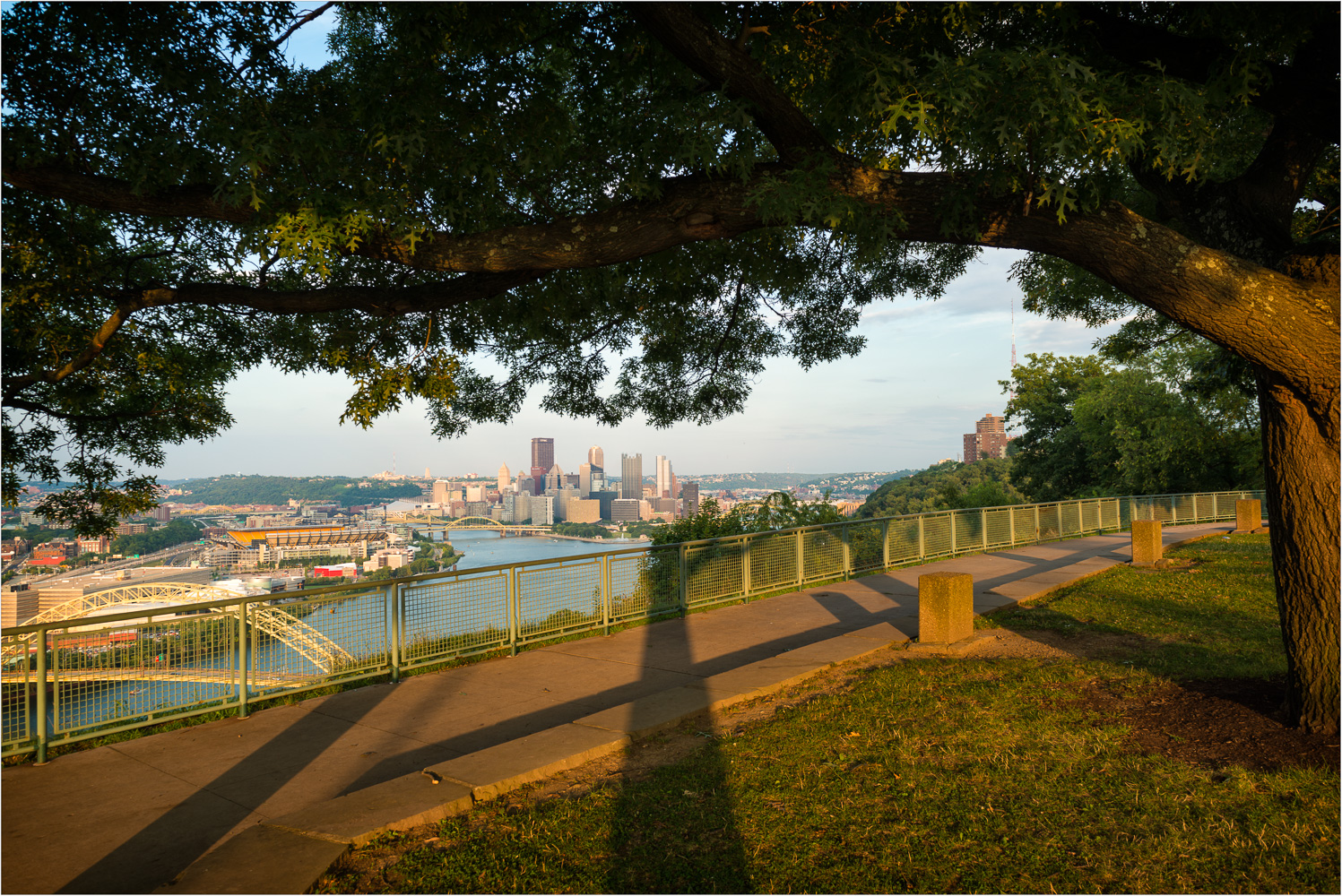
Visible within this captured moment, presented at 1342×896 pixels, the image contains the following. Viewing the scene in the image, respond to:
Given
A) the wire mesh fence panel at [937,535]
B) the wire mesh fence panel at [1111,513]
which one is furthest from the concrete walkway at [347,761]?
the wire mesh fence panel at [1111,513]

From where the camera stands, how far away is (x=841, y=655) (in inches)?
316

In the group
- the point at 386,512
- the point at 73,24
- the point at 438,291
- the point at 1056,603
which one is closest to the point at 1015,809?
the point at 438,291

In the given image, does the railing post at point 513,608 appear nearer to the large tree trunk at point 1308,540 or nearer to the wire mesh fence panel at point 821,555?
the wire mesh fence panel at point 821,555

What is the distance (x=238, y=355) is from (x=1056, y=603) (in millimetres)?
12689

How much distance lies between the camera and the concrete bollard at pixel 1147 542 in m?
15.6

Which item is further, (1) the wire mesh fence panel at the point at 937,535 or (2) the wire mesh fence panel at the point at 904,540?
(1) the wire mesh fence panel at the point at 937,535

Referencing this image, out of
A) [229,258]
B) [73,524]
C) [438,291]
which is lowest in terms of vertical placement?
[73,524]

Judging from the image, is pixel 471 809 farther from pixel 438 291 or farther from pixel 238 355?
pixel 238 355

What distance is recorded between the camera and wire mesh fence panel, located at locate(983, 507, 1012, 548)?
19.0 metres

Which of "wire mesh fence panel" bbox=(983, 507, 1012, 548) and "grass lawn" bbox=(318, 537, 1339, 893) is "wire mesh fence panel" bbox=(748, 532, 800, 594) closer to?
"grass lawn" bbox=(318, 537, 1339, 893)

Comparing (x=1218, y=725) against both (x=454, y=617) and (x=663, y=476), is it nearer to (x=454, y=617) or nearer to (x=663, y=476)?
(x=454, y=617)

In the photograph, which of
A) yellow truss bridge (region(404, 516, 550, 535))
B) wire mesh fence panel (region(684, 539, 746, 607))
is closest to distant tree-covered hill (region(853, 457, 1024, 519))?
wire mesh fence panel (region(684, 539, 746, 607))

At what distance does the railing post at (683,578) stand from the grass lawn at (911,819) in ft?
16.0

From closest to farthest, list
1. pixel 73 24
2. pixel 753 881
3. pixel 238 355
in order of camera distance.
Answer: pixel 753 881, pixel 73 24, pixel 238 355
